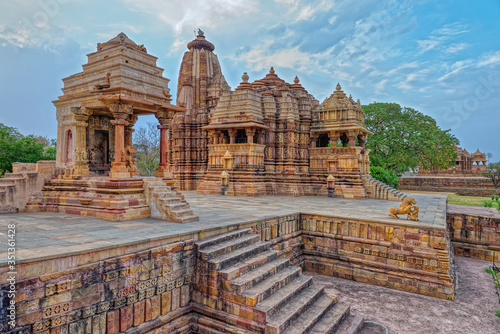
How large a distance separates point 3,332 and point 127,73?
6.55 m

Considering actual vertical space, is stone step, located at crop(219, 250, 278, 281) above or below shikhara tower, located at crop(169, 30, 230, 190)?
below

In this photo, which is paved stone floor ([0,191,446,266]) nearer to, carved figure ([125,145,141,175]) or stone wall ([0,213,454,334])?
stone wall ([0,213,454,334])

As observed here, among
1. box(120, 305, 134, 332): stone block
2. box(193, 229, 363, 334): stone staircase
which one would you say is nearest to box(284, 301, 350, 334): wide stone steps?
box(193, 229, 363, 334): stone staircase

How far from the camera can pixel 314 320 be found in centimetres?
487

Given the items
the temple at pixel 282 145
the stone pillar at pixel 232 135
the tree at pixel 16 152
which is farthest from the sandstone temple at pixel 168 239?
the tree at pixel 16 152

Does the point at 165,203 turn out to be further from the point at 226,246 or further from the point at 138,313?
the point at 138,313

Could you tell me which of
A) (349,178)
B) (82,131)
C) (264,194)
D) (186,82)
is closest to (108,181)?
(82,131)

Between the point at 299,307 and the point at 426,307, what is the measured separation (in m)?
3.50

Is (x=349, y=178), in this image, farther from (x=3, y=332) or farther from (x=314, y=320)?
(x=3, y=332)

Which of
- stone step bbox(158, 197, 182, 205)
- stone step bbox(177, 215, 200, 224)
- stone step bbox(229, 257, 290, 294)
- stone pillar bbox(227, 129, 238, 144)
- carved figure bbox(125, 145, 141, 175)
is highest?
stone pillar bbox(227, 129, 238, 144)

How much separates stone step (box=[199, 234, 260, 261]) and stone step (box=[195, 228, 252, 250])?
7cm

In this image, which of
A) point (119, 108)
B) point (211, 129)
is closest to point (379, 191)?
point (211, 129)

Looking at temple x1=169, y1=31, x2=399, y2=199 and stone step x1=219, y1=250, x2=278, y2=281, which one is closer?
stone step x1=219, y1=250, x2=278, y2=281

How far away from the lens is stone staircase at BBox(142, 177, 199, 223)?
689cm
